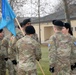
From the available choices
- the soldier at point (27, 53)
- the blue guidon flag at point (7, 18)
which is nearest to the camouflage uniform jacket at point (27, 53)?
the soldier at point (27, 53)

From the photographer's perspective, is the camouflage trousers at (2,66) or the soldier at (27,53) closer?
the soldier at (27,53)

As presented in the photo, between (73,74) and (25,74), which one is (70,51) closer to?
(73,74)

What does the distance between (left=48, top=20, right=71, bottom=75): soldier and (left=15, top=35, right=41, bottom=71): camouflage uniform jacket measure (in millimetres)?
424

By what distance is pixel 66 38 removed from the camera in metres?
7.44

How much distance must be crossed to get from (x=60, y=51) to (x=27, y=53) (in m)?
0.81

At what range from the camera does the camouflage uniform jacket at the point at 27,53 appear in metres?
7.26

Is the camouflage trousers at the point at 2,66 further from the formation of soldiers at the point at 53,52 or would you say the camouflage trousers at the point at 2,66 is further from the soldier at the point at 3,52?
the formation of soldiers at the point at 53,52

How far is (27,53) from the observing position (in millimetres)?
7262

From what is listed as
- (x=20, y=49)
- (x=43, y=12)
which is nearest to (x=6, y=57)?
(x=20, y=49)

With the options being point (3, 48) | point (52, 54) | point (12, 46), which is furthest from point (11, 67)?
point (52, 54)

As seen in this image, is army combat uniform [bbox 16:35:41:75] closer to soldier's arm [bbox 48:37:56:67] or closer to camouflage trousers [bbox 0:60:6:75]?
soldier's arm [bbox 48:37:56:67]

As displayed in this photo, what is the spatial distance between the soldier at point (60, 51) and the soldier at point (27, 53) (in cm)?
43

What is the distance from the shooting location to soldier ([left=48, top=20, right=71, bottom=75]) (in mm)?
7348

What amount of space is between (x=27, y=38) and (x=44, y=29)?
4759 centimetres
